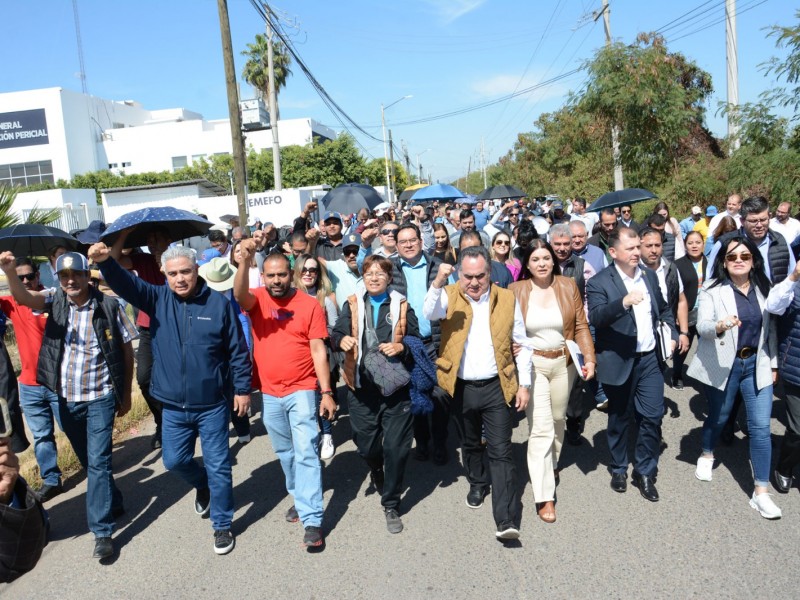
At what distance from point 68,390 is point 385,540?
2418 millimetres

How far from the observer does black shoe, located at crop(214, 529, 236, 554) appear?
4242mm

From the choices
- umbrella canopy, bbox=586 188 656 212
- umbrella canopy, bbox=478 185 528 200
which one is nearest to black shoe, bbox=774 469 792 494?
umbrella canopy, bbox=586 188 656 212

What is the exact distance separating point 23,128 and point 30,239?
61.5 m

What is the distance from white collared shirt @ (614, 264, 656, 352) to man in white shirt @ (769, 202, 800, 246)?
4.26m

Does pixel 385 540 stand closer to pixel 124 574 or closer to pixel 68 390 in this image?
pixel 124 574

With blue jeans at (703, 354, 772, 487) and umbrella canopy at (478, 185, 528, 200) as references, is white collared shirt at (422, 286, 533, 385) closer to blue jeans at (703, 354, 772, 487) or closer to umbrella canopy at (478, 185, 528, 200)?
blue jeans at (703, 354, 772, 487)

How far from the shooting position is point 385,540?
4285mm

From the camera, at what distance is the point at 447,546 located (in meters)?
4.14

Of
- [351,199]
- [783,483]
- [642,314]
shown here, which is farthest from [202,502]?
[351,199]

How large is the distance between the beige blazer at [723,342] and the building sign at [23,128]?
63320 mm

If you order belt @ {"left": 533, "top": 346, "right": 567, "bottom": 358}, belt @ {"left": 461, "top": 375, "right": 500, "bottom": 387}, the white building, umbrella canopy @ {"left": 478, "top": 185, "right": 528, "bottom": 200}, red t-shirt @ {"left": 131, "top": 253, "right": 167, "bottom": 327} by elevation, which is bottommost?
belt @ {"left": 461, "top": 375, "right": 500, "bottom": 387}

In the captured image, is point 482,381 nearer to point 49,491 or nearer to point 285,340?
point 285,340

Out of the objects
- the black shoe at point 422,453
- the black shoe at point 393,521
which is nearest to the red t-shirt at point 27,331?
the black shoe at point 393,521

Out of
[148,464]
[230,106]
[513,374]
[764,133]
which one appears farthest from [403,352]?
[764,133]
